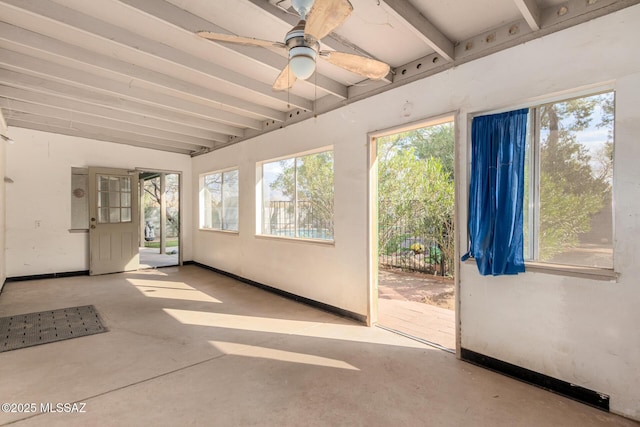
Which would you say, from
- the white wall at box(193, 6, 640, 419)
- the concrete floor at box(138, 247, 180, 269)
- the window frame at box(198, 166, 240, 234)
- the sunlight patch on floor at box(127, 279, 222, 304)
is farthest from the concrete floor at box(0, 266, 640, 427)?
the concrete floor at box(138, 247, 180, 269)

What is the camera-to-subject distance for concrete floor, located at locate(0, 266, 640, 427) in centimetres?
205

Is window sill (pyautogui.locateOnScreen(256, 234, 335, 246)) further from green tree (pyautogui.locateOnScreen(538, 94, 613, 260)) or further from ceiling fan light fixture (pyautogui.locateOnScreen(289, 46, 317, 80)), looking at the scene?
ceiling fan light fixture (pyautogui.locateOnScreen(289, 46, 317, 80))

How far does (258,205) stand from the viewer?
18.1ft

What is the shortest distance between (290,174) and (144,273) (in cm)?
405

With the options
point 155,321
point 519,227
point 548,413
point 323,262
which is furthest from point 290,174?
point 548,413

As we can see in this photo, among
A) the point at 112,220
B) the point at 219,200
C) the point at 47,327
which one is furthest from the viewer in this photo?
the point at 219,200

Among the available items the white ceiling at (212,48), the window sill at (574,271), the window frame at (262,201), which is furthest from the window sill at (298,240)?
the window sill at (574,271)

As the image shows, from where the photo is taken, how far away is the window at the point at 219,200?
6.38 meters

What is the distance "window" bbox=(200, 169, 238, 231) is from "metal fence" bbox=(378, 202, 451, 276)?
325cm

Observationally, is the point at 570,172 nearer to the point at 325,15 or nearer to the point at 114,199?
the point at 325,15

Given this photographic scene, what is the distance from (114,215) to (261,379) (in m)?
5.82

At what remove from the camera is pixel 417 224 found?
658cm

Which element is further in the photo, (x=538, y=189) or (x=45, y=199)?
(x=45, y=199)

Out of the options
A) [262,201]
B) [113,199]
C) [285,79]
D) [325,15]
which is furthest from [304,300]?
[113,199]
